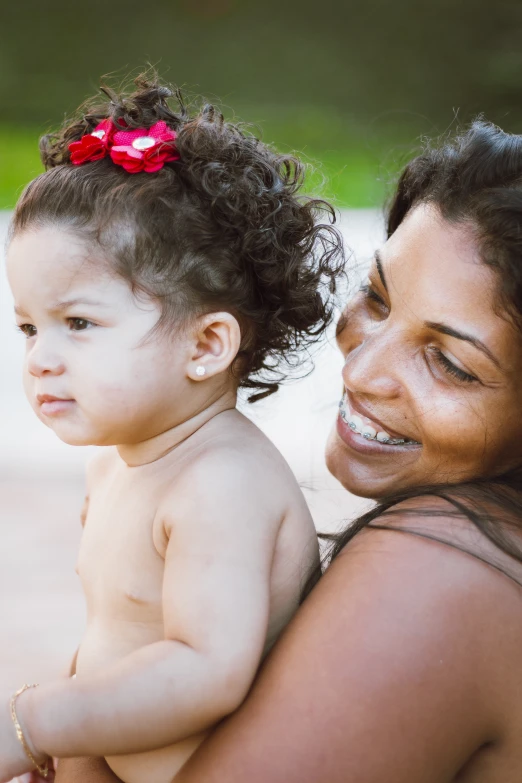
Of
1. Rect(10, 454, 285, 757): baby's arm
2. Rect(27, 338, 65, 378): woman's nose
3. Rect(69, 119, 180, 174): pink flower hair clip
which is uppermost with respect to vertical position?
Rect(69, 119, 180, 174): pink flower hair clip

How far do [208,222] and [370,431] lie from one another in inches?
19.1

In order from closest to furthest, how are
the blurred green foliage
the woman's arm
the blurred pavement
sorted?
the woman's arm → the blurred pavement → the blurred green foliage

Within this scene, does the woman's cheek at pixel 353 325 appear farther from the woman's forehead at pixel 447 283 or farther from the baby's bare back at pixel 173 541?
the baby's bare back at pixel 173 541

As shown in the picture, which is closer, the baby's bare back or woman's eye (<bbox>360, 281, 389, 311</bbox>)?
the baby's bare back

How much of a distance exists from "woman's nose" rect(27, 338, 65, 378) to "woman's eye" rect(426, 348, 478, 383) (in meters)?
0.64

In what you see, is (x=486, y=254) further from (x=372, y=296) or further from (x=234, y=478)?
(x=234, y=478)

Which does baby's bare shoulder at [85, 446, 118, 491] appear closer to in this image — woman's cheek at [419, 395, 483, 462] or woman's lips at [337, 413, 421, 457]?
woman's lips at [337, 413, 421, 457]

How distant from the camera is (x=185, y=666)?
4.61 feet

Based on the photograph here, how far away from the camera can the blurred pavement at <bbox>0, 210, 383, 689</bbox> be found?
11.5 ft

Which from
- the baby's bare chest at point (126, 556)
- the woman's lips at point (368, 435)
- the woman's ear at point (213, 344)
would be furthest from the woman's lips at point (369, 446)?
the baby's bare chest at point (126, 556)

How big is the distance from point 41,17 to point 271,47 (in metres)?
3.01

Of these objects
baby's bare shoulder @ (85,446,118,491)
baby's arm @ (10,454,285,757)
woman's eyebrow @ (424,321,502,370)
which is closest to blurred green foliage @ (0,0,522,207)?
baby's bare shoulder @ (85,446,118,491)

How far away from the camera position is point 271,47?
12922 mm

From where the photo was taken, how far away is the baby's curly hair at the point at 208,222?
1.66 metres
